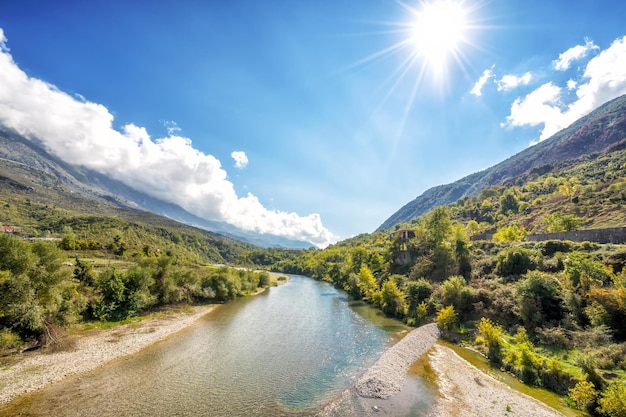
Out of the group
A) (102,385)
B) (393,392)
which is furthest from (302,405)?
(102,385)

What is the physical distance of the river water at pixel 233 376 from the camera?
2045cm

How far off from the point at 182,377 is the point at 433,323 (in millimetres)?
34214

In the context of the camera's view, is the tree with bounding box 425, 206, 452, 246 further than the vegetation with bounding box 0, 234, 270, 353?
Yes

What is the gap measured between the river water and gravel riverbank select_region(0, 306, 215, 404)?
4.76 ft

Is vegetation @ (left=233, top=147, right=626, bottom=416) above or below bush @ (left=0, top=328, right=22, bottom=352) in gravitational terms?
above

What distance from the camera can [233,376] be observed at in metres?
26.5

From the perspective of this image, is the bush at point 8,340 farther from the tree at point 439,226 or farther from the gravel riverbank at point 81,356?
the tree at point 439,226

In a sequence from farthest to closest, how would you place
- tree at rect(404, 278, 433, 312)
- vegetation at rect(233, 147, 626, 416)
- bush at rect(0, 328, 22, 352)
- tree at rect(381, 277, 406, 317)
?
tree at rect(381, 277, 406, 317), tree at rect(404, 278, 433, 312), bush at rect(0, 328, 22, 352), vegetation at rect(233, 147, 626, 416)

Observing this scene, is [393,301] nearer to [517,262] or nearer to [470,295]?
[470,295]

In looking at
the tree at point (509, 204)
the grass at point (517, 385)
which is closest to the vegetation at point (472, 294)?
the grass at point (517, 385)

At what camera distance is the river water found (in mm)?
20453

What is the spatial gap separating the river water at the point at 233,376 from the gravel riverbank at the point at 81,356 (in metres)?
1.45

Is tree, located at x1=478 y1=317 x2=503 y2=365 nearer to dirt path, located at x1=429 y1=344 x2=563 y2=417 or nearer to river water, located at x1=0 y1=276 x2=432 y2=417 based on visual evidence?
dirt path, located at x1=429 y1=344 x2=563 y2=417

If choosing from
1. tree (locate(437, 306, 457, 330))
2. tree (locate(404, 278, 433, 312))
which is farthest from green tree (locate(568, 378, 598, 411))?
tree (locate(404, 278, 433, 312))
